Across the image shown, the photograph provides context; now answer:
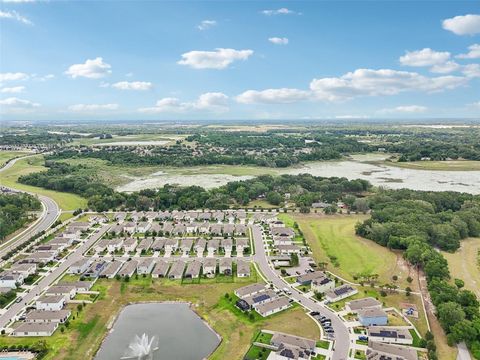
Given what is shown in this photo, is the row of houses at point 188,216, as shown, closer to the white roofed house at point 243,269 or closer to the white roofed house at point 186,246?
the white roofed house at point 186,246

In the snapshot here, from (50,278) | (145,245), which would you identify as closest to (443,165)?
(145,245)

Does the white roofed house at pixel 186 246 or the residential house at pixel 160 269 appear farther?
the white roofed house at pixel 186 246

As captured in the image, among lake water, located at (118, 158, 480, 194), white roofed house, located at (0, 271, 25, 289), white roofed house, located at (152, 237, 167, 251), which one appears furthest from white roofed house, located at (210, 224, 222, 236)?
lake water, located at (118, 158, 480, 194)

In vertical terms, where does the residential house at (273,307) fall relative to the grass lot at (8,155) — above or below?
below

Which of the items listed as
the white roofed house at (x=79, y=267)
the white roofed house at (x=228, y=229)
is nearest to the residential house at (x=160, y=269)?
the white roofed house at (x=79, y=267)

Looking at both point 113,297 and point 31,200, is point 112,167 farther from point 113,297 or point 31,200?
point 113,297

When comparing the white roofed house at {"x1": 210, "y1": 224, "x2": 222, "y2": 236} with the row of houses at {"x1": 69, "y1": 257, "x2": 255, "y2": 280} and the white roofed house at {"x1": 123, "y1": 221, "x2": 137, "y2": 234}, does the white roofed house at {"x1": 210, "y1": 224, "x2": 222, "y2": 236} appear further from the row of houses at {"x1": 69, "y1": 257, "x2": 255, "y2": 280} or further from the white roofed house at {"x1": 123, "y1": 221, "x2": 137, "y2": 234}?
the white roofed house at {"x1": 123, "y1": 221, "x2": 137, "y2": 234}

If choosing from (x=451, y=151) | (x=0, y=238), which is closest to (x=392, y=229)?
(x=0, y=238)

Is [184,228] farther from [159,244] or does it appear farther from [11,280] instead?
[11,280]
